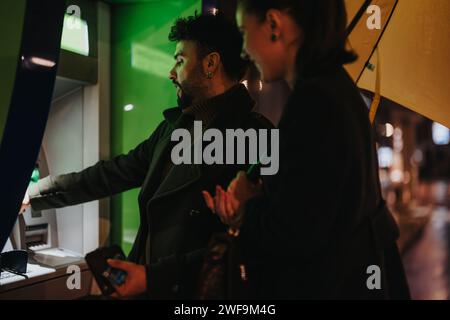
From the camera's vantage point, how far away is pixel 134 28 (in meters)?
2.59

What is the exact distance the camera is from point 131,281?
56.6 inches

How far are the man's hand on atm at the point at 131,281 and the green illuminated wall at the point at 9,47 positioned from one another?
1.94 feet

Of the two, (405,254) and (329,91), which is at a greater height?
(329,91)

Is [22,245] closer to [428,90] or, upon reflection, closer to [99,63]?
[99,63]

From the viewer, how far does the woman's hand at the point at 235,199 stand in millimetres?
1401

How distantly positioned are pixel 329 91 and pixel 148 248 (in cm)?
94

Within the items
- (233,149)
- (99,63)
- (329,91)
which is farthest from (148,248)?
(99,63)

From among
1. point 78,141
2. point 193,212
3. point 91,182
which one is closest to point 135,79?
point 78,141

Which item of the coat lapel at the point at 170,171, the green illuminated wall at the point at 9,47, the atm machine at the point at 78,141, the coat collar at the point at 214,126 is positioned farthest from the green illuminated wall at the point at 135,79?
the green illuminated wall at the point at 9,47

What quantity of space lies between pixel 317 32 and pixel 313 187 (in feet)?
1.40

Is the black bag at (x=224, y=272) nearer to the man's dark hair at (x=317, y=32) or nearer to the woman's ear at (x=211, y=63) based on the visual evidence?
the man's dark hair at (x=317, y=32)
